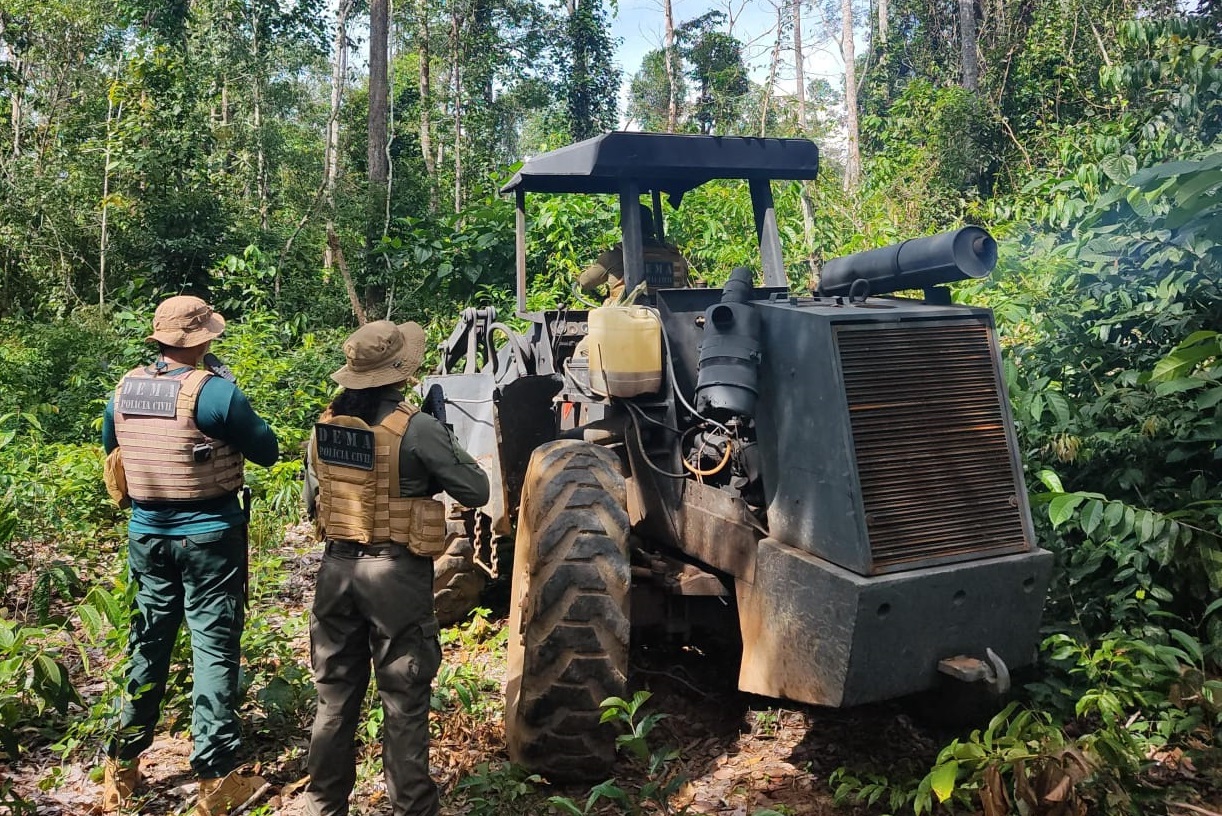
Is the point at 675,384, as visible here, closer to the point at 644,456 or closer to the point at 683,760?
the point at 644,456

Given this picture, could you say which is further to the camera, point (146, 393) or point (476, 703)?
point (476, 703)

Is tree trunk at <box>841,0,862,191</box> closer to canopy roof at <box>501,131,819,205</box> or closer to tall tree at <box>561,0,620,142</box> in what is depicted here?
tall tree at <box>561,0,620,142</box>

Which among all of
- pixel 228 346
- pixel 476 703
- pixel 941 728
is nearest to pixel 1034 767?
pixel 941 728

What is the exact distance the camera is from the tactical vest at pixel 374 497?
327cm

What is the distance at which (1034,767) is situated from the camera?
318 centimetres

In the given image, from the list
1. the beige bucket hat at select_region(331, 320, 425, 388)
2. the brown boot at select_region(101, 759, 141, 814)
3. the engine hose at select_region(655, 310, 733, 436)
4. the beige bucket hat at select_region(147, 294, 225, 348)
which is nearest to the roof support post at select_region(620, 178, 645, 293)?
the engine hose at select_region(655, 310, 733, 436)

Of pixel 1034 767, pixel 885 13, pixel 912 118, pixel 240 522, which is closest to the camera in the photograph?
pixel 1034 767

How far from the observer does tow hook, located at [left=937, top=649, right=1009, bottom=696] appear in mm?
3059

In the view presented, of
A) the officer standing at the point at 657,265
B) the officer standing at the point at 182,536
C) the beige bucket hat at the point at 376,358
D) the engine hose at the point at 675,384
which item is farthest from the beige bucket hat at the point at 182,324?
the officer standing at the point at 657,265

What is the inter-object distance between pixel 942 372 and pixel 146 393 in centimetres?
301

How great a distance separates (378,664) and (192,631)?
91cm

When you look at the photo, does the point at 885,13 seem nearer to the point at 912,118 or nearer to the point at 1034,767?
the point at 912,118

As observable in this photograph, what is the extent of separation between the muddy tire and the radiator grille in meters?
2.95

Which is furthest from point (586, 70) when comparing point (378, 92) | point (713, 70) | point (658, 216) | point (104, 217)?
point (658, 216)
